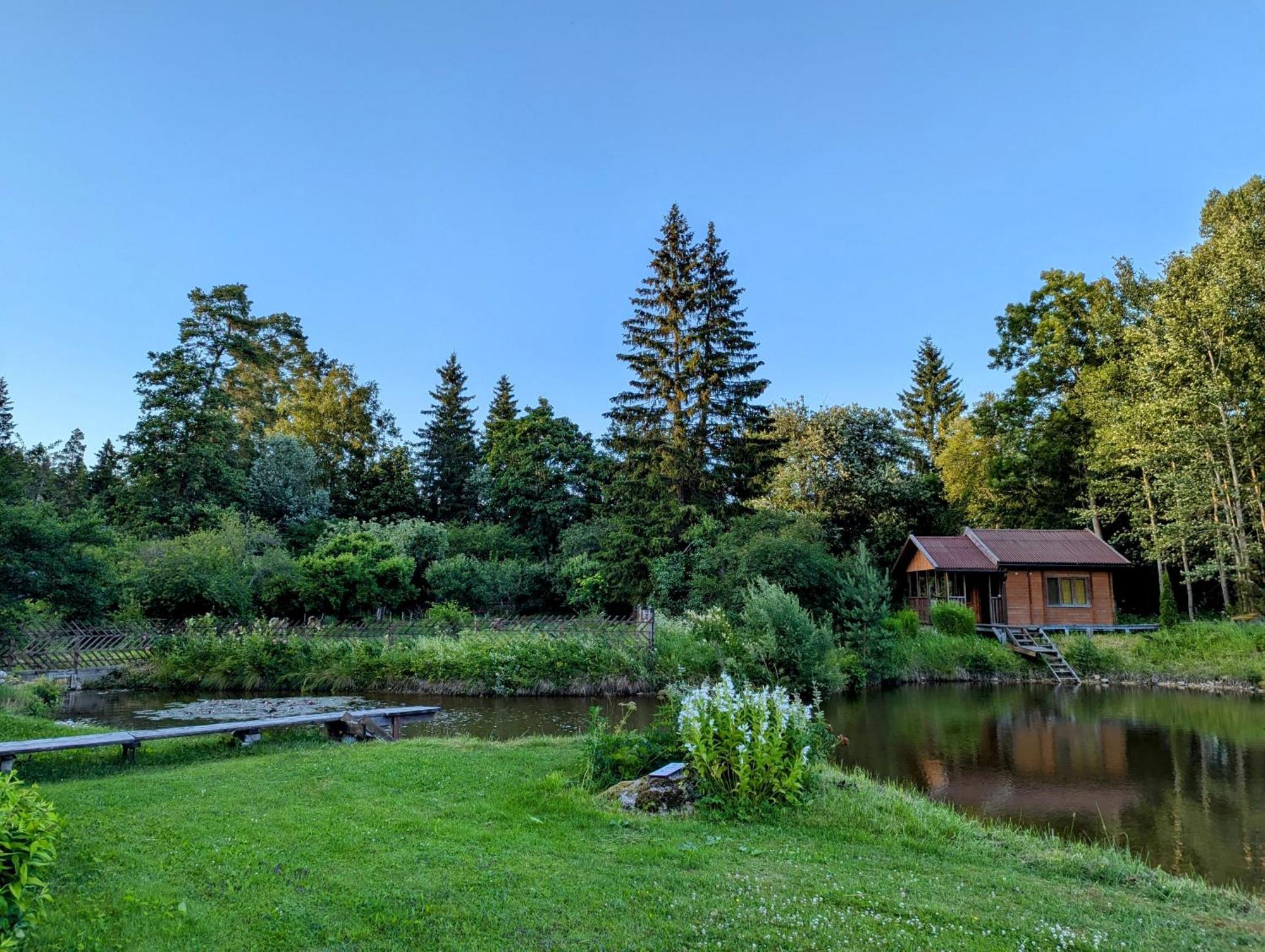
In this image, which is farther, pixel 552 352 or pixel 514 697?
pixel 552 352

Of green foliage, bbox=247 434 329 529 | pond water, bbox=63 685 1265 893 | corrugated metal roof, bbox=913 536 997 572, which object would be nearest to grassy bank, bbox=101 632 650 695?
pond water, bbox=63 685 1265 893

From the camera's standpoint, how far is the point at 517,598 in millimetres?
31391

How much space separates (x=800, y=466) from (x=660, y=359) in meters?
8.30

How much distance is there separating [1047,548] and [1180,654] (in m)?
6.55

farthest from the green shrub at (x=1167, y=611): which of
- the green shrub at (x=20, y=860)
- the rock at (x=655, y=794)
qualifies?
the green shrub at (x=20, y=860)

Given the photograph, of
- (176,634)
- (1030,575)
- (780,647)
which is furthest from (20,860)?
(1030,575)

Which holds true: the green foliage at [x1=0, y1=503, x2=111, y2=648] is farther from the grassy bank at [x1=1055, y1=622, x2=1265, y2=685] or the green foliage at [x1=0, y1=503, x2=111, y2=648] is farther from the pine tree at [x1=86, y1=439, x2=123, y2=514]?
the grassy bank at [x1=1055, y1=622, x2=1265, y2=685]

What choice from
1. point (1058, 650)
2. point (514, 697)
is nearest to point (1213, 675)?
point (1058, 650)

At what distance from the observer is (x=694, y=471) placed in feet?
95.0

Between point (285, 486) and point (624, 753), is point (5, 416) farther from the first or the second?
point (624, 753)

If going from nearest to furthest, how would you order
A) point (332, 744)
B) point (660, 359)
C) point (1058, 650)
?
point (332, 744)
point (1058, 650)
point (660, 359)

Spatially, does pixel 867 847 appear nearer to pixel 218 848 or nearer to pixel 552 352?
pixel 218 848

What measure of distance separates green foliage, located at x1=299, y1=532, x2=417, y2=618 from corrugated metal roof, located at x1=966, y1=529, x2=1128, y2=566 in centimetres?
2174

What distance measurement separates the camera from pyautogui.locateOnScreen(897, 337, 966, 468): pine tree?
159ft
